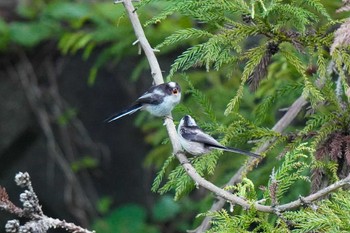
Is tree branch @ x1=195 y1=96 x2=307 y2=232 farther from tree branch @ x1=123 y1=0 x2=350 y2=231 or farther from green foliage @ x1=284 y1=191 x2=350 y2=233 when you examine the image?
green foliage @ x1=284 y1=191 x2=350 y2=233

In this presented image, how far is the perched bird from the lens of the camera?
11.9ft

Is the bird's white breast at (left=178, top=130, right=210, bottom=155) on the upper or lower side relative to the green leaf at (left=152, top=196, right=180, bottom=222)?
upper

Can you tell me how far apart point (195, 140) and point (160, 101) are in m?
0.72

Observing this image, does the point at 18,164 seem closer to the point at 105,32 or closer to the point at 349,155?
the point at 105,32

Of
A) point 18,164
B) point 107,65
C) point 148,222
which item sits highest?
point 107,65

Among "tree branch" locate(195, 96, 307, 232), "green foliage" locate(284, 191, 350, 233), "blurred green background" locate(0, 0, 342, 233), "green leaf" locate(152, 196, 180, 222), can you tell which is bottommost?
"green leaf" locate(152, 196, 180, 222)

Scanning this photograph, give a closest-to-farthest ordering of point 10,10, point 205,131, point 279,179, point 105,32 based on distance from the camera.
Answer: point 279,179
point 205,131
point 105,32
point 10,10

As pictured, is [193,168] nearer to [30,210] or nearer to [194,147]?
[194,147]

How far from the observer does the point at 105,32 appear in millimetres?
5395

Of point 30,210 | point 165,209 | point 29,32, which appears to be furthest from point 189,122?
point 165,209

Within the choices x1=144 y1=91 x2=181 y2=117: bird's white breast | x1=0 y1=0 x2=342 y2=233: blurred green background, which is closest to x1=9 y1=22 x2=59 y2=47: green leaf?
x1=0 y1=0 x2=342 y2=233: blurred green background

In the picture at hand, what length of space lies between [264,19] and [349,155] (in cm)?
56

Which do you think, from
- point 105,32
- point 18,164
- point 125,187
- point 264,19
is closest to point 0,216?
point 18,164

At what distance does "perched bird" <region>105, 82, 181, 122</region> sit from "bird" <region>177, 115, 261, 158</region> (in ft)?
1.17
